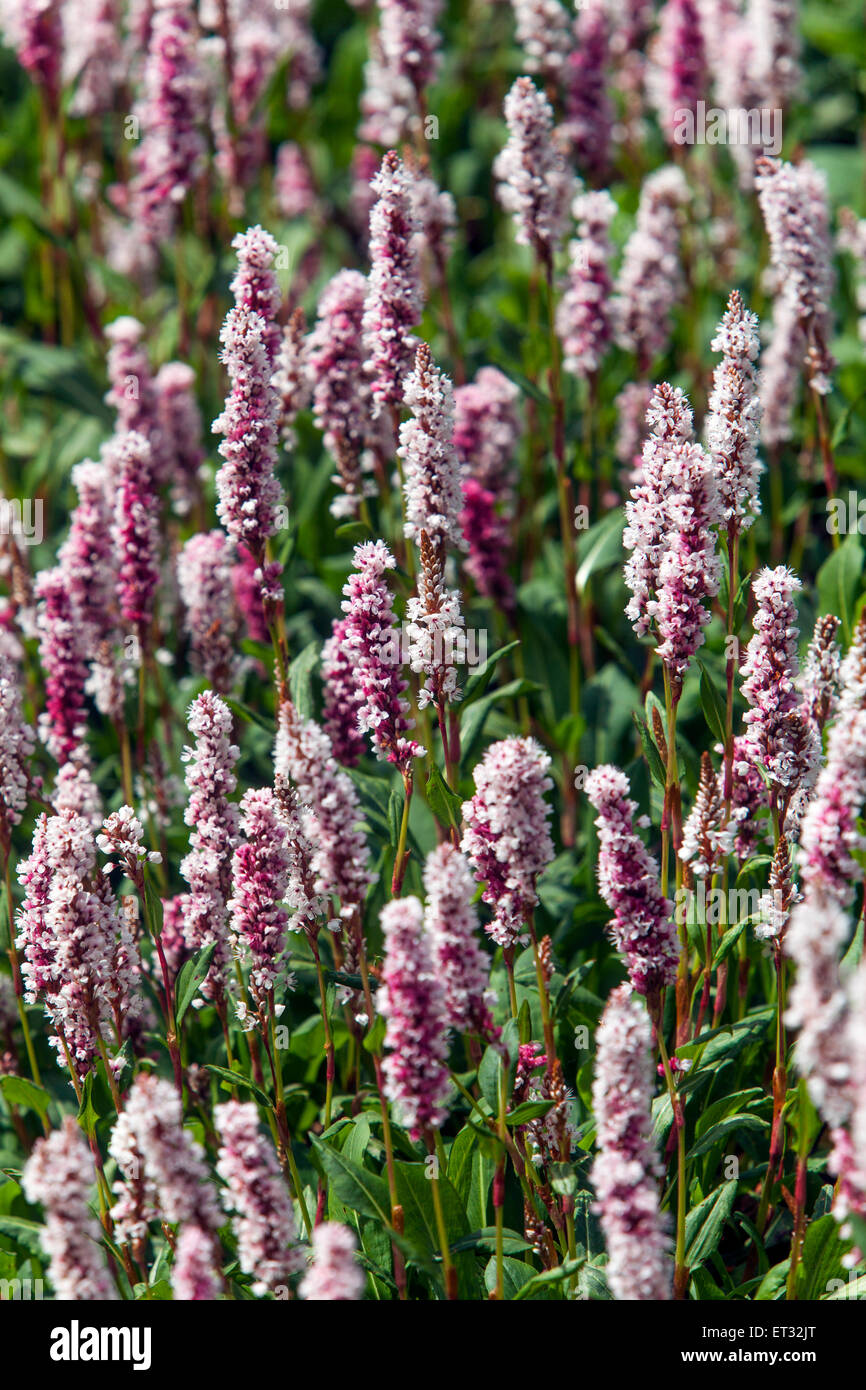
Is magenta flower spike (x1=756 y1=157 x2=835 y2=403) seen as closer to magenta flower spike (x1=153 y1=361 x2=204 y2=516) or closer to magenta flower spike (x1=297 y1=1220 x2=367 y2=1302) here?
magenta flower spike (x1=153 y1=361 x2=204 y2=516)

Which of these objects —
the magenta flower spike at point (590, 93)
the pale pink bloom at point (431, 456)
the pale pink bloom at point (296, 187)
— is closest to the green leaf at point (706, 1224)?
the pale pink bloom at point (431, 456)

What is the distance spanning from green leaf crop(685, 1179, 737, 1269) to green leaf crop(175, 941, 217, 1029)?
1310 millimetres

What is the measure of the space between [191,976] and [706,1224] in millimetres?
1386

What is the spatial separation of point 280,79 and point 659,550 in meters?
5.71

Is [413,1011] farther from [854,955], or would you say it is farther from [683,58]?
[683,58]

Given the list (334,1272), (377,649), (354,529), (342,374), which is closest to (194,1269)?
(334,1272)

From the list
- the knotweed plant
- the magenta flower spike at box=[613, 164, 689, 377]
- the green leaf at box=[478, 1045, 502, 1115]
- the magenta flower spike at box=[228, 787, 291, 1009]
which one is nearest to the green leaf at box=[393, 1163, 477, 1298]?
the knotweed plant

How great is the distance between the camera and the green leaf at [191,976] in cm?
377

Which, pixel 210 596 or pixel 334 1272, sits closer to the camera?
pixel 334 1272

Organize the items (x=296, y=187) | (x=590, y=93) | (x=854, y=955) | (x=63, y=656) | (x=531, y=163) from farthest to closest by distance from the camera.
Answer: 1. (x=296, y=187)
2. (x=590, y=93)
3. (x=531, y=163)
4. (x=63, y=656)
5. (x=854, y=955)

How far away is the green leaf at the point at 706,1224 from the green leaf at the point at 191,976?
131 cm

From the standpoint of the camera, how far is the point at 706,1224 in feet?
A: 12.1

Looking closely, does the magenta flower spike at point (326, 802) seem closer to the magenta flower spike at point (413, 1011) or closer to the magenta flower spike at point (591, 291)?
the magenta flower spike at point (413, 1011)
